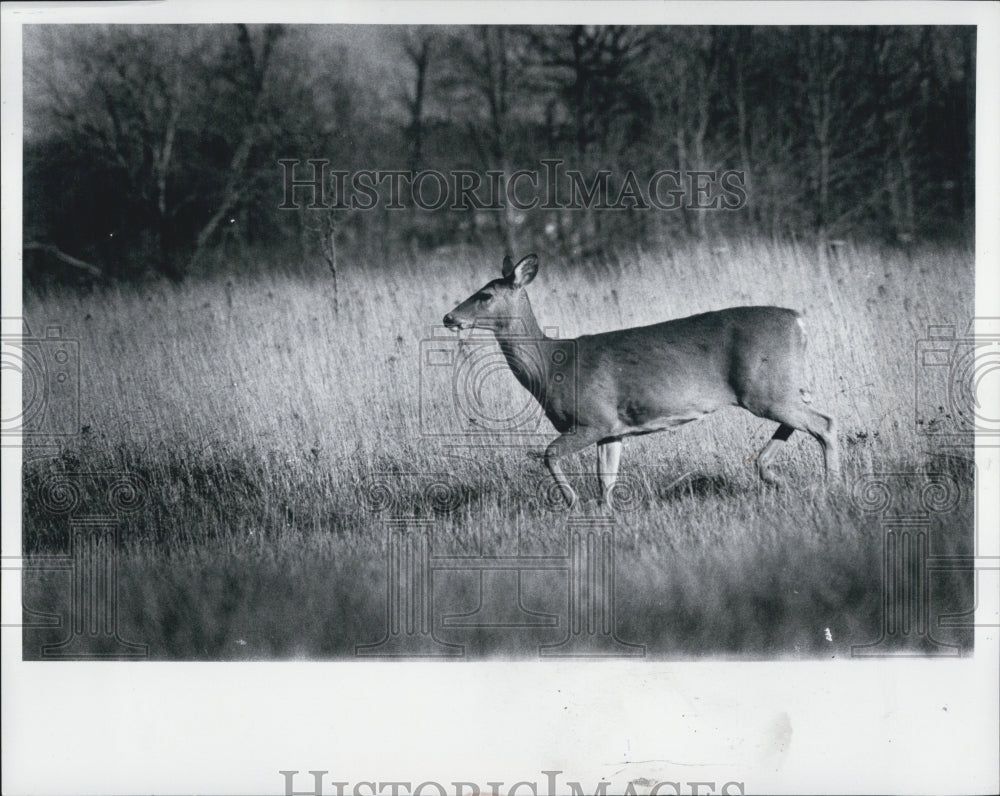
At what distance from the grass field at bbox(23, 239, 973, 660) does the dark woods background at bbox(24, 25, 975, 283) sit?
0.65ft

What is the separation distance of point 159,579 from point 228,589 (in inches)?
12.3

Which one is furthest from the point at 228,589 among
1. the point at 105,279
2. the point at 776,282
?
the point at 776,282

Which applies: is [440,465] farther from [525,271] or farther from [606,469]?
[525,271]

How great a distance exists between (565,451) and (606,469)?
203mm

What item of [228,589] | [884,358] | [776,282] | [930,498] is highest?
[776,282]

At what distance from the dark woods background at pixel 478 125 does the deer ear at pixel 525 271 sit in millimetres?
73

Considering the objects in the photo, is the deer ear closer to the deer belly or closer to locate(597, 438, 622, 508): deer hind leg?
the deer belly

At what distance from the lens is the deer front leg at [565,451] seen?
571cm

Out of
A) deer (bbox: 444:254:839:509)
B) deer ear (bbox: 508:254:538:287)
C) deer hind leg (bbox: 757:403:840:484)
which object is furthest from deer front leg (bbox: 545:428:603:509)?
deer hind leg (bbox: 757:403:840:484)

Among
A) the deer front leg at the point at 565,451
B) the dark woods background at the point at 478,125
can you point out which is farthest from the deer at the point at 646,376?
the dark woods background at the point at 478,125

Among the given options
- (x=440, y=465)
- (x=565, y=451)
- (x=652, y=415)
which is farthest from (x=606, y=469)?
(x=440, y=465)

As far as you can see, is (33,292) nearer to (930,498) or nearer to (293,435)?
(293,435)

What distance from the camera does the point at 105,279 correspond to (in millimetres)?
5766

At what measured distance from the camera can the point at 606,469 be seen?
574 centimetres
